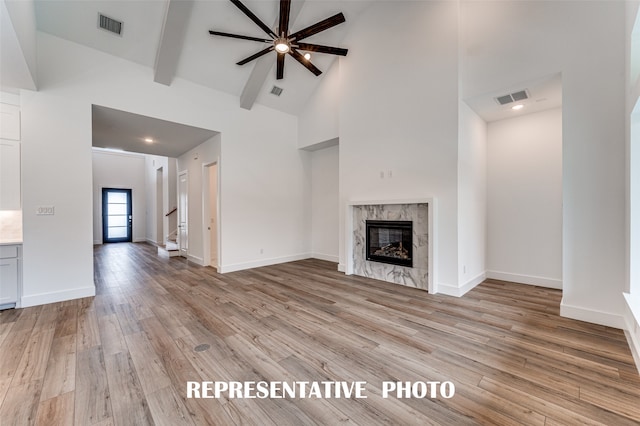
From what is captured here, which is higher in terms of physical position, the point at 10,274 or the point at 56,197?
the point at 56,197

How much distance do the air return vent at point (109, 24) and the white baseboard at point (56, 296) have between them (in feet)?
12.2

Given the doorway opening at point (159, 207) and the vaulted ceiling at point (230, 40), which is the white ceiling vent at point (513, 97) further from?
the doorway opening at point (159, 207)

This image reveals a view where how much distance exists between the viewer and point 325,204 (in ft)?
21.2

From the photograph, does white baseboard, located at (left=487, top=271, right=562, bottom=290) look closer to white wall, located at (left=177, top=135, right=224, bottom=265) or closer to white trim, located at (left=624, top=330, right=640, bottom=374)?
white trim, located at (left=624, top=330, right=640, bottom=374)

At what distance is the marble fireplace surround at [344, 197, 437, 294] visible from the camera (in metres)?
3.79

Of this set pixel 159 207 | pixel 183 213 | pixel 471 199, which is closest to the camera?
pixel 471 199

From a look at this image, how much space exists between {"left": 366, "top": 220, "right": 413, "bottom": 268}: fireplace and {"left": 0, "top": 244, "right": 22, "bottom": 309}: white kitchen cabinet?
194 inches

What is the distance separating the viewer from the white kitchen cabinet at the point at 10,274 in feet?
10.5

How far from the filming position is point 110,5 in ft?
11.2

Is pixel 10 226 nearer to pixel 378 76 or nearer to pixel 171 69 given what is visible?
pixel 171 69

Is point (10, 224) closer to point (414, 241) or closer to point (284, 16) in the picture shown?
point (284, 16)

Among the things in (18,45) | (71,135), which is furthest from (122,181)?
(18,45)

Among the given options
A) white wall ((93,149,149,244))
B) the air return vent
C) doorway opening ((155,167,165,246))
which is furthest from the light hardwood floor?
white wall ((93,149,149,244))

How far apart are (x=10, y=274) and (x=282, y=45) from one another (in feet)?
15.3
